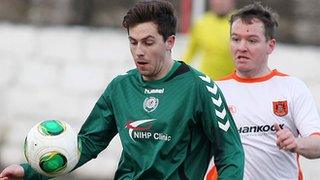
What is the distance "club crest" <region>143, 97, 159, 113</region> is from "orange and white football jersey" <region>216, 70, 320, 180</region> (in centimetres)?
90

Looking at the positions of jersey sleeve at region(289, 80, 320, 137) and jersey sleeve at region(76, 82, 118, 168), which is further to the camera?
jersey sleeve at region(289, 80, 320, 137)

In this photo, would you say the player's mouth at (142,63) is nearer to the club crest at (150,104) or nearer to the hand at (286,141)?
the club crest at (150,104)

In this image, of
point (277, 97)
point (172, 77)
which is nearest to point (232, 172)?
point (172, 77)

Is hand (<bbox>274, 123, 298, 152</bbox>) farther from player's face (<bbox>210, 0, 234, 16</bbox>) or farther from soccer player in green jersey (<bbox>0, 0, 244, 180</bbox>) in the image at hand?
player's face (<bbox>210, 0, 234, 16</bbox>)

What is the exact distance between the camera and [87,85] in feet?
37.0

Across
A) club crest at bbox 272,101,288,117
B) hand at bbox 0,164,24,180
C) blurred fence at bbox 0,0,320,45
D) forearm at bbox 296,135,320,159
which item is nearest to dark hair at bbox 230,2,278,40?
club crest at bbox 272,101,288,117

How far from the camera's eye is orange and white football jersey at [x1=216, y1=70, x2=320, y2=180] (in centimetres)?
625

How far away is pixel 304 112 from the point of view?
6.12 m

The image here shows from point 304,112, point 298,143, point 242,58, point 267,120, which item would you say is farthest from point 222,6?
point 298,143

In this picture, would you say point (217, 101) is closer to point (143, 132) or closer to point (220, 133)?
point (220, 133)

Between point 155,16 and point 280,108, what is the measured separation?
113cm

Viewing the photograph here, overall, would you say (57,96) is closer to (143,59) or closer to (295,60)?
(295,60)

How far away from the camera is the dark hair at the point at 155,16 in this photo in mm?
5520

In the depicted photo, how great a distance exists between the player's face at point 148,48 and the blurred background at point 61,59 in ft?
17.6
